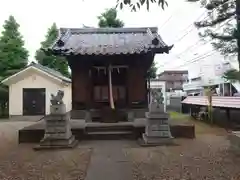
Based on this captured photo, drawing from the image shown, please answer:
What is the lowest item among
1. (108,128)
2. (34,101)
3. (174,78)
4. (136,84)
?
(108,128)

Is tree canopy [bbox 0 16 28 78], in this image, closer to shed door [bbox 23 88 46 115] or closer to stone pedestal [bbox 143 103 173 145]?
shed door [bbox 23 88 46 115]

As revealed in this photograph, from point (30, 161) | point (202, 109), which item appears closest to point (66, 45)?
point (30, 161)

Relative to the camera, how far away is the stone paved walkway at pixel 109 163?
6734mm

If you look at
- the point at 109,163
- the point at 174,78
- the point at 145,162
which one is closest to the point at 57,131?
the point at 109,163

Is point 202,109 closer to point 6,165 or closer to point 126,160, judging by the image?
point 126,160

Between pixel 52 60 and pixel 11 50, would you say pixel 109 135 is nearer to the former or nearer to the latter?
pixel 11 50

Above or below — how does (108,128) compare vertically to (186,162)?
above

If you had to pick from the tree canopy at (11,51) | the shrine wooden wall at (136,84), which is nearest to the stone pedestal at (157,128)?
the shrine wooden wall at (136,84)

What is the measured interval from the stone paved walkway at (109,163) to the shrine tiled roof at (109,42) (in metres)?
4.27

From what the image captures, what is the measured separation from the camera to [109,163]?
7.96 m

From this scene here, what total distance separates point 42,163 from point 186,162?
342 centimetres

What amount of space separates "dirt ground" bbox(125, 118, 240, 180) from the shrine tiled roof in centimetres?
468

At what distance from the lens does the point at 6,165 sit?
316 inches

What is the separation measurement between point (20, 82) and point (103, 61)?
50.8 ft
